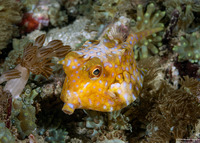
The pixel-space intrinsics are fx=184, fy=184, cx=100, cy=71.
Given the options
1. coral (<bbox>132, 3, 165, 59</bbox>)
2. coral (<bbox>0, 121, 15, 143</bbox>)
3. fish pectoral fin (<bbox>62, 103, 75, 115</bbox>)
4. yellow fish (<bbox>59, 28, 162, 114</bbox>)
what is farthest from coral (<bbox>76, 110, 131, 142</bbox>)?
coral (<bbox>132, 3, 165, 59</bbox>)

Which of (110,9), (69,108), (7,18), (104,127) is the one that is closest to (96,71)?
(69,108)

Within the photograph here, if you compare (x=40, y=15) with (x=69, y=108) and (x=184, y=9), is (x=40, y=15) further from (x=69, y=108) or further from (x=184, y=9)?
(x=69, y=108)

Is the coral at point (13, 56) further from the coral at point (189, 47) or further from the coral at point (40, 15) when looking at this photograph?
the coral at point (189, 47)

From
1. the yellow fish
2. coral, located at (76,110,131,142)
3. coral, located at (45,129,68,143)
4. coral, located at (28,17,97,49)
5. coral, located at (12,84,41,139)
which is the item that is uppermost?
coral, located at (28,17,97,49)

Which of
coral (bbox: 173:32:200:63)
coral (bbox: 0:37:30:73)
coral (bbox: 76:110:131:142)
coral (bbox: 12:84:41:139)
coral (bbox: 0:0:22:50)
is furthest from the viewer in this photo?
coral (bbox: 0:0:22:50)

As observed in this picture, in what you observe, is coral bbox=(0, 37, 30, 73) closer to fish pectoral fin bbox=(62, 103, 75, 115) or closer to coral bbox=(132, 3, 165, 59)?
fish pectoral fin bbox=(62, 103, 75, 115)

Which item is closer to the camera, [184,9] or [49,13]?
[184,9]
